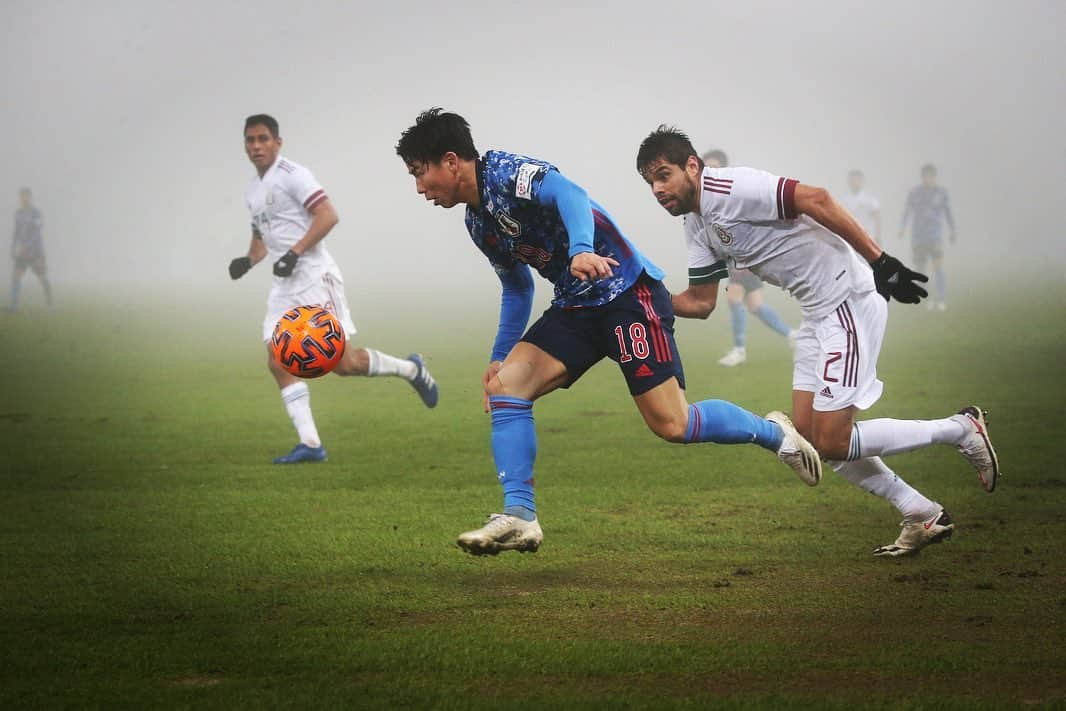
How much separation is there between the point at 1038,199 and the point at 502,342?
96.5 feet

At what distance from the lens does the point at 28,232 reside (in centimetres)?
2123

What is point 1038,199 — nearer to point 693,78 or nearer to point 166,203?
point 693,78

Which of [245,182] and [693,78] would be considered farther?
[245,182]

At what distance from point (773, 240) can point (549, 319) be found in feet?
3.37

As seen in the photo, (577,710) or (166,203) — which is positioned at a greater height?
(166,203)

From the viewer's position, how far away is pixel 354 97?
25.0 meters

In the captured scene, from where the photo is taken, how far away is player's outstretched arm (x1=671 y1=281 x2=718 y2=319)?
5.65m

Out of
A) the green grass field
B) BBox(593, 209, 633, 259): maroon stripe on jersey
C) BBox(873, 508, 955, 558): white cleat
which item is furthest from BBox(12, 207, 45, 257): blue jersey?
BBox(873, 508, 955, 558): white cleat

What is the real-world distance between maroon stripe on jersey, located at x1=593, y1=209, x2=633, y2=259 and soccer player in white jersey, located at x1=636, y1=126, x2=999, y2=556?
12.1 inches

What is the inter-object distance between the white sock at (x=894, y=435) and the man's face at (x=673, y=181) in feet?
3.87

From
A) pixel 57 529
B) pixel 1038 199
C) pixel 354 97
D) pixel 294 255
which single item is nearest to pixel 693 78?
pixel 354 97

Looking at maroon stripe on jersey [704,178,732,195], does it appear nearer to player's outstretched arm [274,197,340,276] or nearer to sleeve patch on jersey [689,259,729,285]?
sleeve patch on jersey [689,259,729,285]

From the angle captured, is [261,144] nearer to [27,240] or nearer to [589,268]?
[589,268]

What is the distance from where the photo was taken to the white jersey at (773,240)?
5.37m
